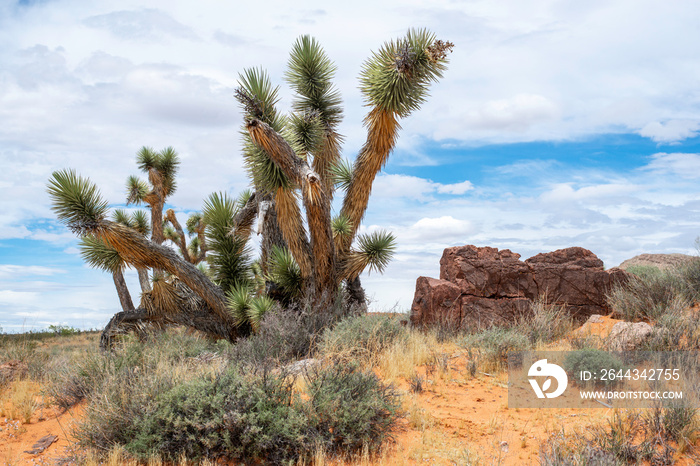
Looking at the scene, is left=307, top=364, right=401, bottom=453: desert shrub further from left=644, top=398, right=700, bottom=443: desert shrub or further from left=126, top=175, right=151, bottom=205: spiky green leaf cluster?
left=126, top=175, right=151, bottom=205: spiky green leaf cluster

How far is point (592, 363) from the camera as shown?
7188 mm

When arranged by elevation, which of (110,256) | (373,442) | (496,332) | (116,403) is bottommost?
(373,442)

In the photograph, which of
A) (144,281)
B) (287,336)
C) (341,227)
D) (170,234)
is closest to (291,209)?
(341,227)

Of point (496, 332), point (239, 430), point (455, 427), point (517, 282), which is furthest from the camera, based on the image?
point (517, 282)

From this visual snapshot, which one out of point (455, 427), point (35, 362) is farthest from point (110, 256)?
point (455, 427)

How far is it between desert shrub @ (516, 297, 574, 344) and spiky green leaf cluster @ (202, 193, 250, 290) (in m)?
7.19

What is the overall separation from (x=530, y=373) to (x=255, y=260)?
868 cm

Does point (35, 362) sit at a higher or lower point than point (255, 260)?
lower

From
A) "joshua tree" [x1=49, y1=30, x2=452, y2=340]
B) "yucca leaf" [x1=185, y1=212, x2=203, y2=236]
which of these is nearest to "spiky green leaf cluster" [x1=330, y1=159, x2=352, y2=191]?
"joshua tree" [x1=49, y1=30, x2=452, y2=340]

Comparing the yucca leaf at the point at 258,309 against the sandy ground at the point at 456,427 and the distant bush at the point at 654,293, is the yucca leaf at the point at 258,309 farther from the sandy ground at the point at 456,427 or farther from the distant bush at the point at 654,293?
the distant bush at the point at 654,293

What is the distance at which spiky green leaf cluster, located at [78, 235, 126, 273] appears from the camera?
39.5 feet

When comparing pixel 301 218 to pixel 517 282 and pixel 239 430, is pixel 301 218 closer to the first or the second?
pixel 517 282

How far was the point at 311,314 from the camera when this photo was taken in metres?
10.8

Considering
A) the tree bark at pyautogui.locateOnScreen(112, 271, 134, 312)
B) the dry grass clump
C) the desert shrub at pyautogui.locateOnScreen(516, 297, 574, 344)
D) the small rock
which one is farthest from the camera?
the tree bark at pyautogui.locateOnScreen(112, 271, 134, 312)
